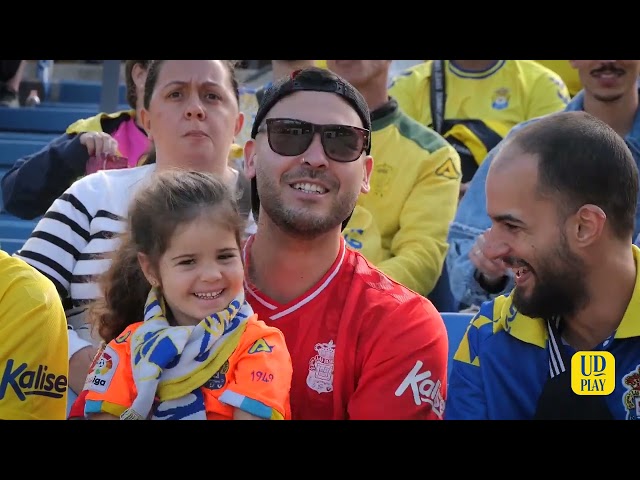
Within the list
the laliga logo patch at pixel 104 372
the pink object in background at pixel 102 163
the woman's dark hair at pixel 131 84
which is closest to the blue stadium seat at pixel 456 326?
the laliga logo patch at pixel 104 372

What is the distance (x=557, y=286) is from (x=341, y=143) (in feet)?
2.11

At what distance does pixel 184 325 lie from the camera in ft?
7.43

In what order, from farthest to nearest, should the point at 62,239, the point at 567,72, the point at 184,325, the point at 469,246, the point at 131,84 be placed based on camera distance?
the point at 567,72 → the point at 131,84 → the point at 469,246 → the point at 62,239 → the point at 184,325

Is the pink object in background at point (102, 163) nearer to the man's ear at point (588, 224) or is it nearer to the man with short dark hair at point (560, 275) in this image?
the man with short dark hair at point (560, 275)

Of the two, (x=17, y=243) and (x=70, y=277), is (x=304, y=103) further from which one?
(x=17, y=243)

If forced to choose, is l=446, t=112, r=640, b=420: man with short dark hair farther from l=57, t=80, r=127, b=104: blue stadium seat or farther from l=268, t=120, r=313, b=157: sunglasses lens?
l=57, t=80, r=127, b=104: blue stadium seat

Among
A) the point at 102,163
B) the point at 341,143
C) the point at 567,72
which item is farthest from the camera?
the point at 567,72

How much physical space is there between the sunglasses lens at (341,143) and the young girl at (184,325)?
0.97 feet

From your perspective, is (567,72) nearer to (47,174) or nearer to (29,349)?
(47,174)

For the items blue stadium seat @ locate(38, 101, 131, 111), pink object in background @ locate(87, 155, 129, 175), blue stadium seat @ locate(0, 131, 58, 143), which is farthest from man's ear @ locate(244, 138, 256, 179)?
blue stadium seat @ locate(38, 101, 131, 111)

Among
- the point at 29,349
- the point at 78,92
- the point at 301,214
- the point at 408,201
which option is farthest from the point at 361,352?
the point at 78,92

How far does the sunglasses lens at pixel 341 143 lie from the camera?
247cm

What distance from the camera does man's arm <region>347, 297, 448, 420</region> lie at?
2.29m
